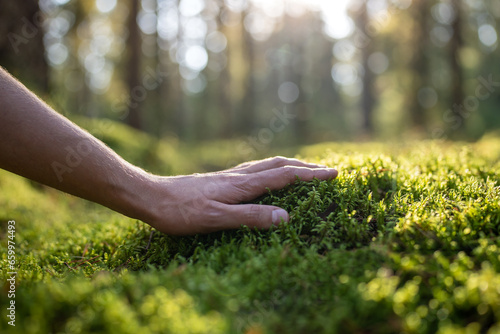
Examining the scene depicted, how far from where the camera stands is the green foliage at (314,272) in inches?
55.6

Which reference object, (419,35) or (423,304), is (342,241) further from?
(419,35)

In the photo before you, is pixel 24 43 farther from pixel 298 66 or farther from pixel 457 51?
pixel 298 66

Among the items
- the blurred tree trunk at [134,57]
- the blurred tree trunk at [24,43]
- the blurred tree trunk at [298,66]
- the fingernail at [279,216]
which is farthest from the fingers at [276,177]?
the blurred tree trunk at [298,66]

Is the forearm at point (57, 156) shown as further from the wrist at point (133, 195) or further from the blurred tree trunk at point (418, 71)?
the blurred tree trunk at point (418, 71)

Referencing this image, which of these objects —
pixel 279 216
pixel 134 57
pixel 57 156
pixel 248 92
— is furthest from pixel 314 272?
pixel 248 92

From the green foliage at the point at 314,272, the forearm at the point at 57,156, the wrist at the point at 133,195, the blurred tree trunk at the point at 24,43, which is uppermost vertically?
the blurred tree trunk at the point at 24,43

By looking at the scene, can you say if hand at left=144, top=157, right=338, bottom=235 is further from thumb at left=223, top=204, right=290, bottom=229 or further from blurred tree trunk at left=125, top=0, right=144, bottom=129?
blurred tree trunk at left=125, top=0, right=144, bottom=129

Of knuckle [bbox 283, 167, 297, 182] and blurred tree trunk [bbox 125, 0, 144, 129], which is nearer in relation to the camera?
knuckle [bbox 283, 167, 297, 182]

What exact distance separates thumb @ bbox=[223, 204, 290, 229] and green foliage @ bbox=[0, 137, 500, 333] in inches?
2.4

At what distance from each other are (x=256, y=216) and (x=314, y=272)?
60cm

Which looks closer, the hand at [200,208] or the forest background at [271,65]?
the hand at [200,208]

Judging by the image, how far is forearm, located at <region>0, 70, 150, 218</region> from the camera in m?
2.03

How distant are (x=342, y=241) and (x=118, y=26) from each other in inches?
805

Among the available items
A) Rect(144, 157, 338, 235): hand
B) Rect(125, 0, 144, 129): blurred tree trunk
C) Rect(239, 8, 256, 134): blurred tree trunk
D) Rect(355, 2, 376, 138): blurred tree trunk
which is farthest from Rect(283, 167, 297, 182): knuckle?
Rect(239, 8, 256, 134): blurred tree trunk
